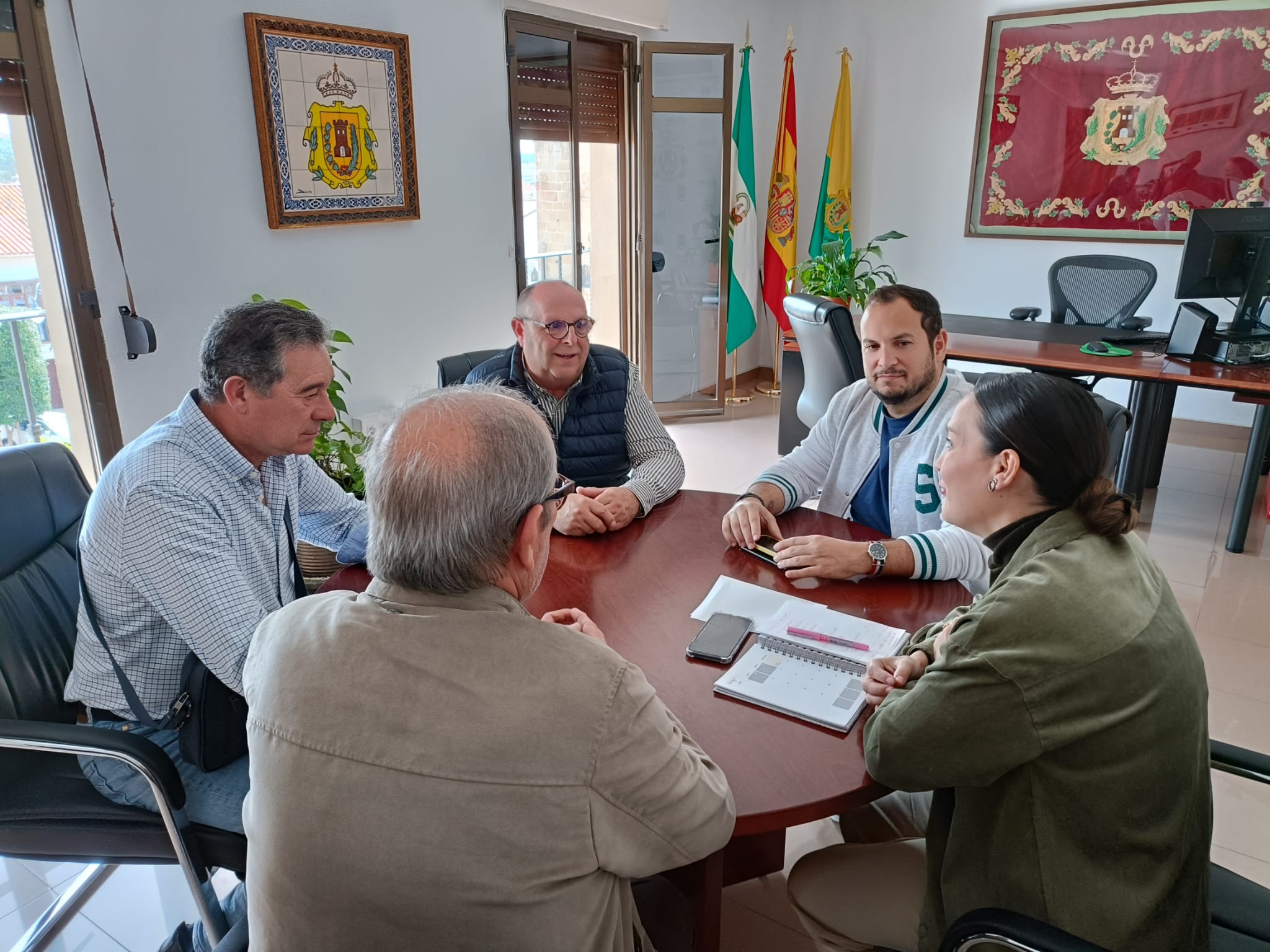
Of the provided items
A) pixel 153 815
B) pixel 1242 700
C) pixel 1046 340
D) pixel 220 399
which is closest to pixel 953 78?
pixel 1046 340

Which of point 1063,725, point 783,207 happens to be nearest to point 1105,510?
point 1063,725

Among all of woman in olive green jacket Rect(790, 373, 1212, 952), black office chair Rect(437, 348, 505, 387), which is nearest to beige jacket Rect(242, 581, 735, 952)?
woman in olive green jacket Rect(790, 373, 1212, 952)

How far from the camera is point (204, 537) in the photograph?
1.42 meters

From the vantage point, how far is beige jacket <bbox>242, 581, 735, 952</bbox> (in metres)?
0.79

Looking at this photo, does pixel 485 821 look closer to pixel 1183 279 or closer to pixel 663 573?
pixel 663 573

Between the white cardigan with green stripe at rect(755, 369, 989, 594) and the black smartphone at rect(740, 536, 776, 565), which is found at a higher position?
the white cardigan with green stripe at rect(755, 369, 989, 594)

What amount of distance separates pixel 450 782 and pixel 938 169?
18.9 feet

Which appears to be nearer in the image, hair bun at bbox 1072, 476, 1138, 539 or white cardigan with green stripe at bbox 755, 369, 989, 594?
hair bun at bbox 1072, 476, 1138, 539

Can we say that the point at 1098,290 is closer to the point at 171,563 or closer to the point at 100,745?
the point at 171,563

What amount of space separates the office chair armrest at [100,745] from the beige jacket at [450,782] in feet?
1.63

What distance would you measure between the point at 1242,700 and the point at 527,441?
8.45 feet

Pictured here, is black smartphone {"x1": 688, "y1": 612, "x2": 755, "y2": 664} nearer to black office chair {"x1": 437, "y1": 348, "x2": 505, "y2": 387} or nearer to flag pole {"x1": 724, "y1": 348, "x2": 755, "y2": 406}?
black office chair {"x1": 437, "y1": 348, "x2": 505, "y2": 387}

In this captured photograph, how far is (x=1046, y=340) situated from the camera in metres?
4.18

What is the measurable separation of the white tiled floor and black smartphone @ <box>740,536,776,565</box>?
0.71 m
